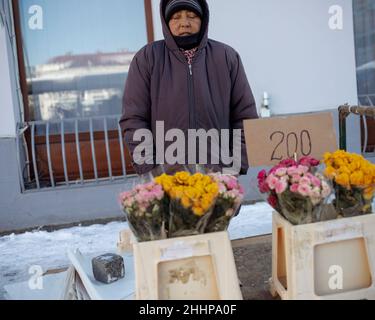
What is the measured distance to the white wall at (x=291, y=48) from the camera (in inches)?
171

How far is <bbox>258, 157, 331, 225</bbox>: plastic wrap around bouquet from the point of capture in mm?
1270

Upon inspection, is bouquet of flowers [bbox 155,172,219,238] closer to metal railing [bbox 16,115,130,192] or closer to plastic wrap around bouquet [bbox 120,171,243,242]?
plastic wrap around bouquet [bbox 120,171,243,242]

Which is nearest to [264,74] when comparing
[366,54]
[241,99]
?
[366,54]

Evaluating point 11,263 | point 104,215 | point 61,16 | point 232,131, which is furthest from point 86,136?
point 232,131

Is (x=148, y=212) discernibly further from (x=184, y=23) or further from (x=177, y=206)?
(x=184, y=23)

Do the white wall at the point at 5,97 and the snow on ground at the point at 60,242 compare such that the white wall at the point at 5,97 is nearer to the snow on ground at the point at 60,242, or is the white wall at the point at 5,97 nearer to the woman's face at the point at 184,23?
the snow on ground at the point at 60,242

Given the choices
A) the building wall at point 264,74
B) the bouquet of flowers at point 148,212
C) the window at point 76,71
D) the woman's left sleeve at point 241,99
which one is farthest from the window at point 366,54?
the bouquet of flowers at point 148,212

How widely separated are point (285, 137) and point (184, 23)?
29.8 inches

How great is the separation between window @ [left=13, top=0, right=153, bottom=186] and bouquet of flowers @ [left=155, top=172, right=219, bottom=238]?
3.19 meters

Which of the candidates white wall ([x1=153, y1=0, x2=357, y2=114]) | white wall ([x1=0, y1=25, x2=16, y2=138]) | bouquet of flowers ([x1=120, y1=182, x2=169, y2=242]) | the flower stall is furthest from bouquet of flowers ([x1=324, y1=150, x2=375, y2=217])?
white wall ([x1=0, y1=25, x2=16, y2=138])

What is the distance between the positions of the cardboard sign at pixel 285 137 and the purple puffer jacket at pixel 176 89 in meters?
0.49

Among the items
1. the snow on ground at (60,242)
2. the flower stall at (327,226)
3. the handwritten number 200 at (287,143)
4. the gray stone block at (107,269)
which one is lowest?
the snow on ground at (60,242)

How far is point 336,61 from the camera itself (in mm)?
4590
